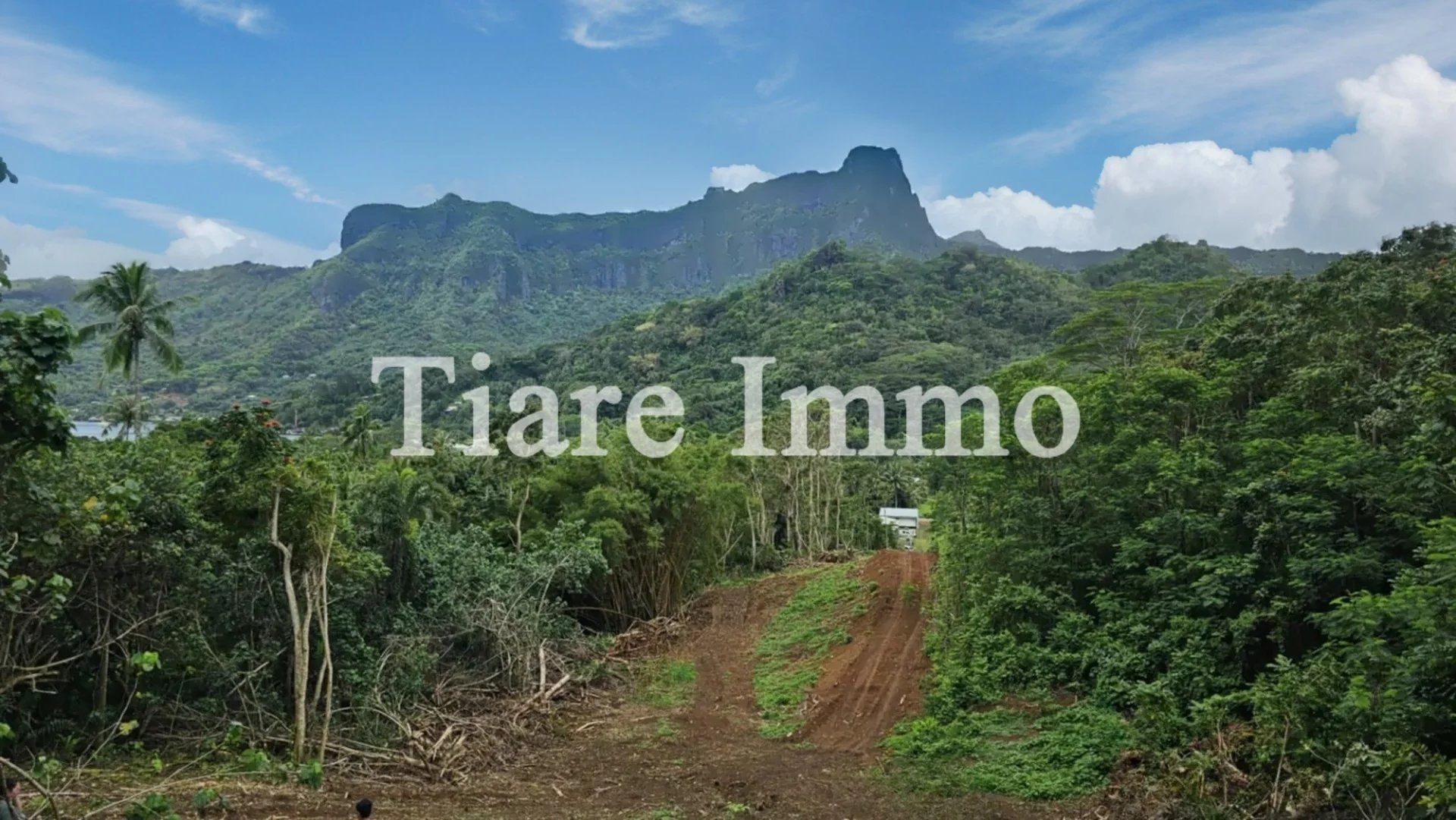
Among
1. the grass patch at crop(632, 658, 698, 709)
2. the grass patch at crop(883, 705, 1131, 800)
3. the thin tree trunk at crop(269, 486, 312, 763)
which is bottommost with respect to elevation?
the grass patch at crop(632, 658, 698, 709)

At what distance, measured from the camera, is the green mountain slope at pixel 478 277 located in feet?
305

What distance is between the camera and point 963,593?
1320cm

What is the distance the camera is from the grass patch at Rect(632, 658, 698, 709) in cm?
1238

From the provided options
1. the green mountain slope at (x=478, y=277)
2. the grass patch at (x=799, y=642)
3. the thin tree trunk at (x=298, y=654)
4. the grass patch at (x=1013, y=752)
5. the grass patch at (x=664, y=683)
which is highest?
the green mountain slope at (x=478, y=277)

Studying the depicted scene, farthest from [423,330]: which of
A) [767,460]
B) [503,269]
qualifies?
[767,460]

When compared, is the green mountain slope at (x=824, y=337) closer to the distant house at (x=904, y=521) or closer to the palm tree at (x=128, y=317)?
the distant house at (x=904, y=521)

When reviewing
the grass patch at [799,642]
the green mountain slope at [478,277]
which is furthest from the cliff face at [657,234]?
the grass patch at [799,642]

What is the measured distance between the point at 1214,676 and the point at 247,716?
9301mm

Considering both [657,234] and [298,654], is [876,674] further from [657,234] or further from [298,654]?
[657,234]

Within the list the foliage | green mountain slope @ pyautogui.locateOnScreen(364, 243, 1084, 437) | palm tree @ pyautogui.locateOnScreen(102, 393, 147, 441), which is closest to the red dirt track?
the foliage

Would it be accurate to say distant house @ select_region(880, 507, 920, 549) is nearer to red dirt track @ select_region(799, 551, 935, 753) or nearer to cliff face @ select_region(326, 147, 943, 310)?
red dirt track @ select_region(799, 551, 935, 753)

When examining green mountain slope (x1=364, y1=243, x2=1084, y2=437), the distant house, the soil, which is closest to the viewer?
the soil

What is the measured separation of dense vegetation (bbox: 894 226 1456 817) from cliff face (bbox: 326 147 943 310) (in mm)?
132812

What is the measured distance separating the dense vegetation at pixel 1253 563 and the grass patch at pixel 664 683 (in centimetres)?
371
